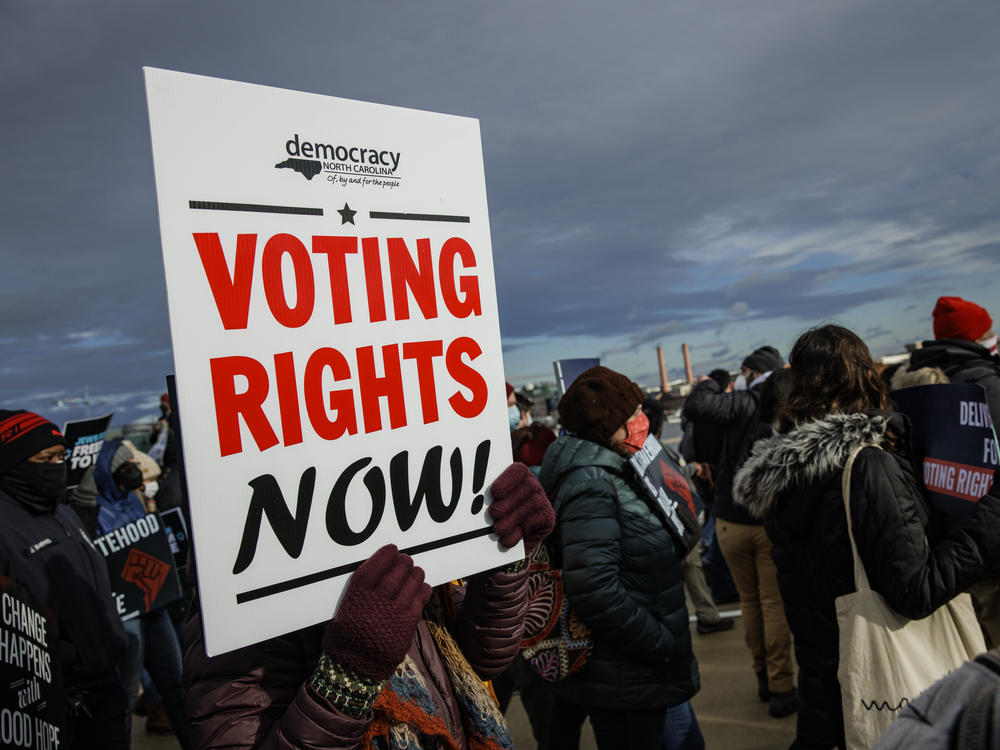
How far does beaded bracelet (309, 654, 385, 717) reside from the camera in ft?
4.09

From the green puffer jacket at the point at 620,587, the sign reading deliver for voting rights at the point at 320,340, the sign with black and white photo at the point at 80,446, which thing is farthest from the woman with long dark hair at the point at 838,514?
the sign with black and white photo at the point at 80,446

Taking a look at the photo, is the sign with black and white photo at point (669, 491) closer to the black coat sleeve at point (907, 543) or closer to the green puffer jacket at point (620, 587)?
the green puffer jacket at point (620, 587)

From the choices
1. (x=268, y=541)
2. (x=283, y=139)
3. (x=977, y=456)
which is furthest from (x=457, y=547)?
(x=977, y=456)

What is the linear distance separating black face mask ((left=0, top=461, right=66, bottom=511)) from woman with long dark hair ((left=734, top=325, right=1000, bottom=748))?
2.73m

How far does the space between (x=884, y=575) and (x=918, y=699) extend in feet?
5.09

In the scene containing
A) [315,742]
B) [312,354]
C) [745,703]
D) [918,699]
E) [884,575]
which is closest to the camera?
[918,699]

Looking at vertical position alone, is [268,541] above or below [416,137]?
below

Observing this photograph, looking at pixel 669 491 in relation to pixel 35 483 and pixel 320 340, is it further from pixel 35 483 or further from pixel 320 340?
pixel 35 483

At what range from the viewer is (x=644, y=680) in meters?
2.70

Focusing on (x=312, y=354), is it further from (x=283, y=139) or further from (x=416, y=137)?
(x=416, y=137)

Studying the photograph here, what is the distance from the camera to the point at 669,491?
285cm

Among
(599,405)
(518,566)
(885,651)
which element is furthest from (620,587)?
(518,566)

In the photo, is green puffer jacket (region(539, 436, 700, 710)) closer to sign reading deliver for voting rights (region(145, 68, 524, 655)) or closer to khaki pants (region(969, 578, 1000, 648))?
khaki pants (region(969, 578, 1000, 648))

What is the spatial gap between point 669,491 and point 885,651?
0.94 m
